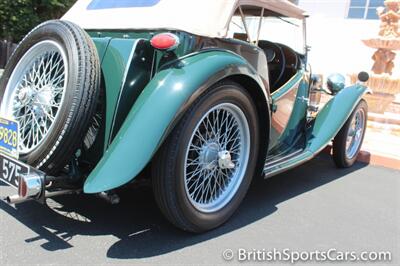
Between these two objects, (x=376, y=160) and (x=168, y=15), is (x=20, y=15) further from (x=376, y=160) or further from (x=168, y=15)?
(x=168, y=15)

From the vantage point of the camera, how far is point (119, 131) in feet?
7.77

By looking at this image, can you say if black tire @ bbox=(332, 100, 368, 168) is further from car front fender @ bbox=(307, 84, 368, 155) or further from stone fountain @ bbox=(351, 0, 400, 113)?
stone fountain @ bbox=(351, 0, 400, 113)

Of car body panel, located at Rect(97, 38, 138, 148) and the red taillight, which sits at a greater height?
the red taillight

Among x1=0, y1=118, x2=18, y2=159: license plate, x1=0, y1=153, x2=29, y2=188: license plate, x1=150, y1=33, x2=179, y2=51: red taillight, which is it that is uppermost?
x1=150, y1=33, x2=179, y2=51: red taillight

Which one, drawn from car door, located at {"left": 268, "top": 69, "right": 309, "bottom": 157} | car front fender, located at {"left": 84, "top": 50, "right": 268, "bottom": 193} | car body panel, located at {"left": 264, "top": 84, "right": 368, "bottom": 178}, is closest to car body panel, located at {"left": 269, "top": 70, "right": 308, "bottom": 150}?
car door, located at {"left": 268, "top": 69, "right": 309, "bottom": 157}

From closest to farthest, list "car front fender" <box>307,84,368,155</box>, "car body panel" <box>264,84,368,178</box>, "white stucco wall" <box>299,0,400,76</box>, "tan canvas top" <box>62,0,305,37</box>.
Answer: "tan canvas top" <box>62,0,305,37</box>
"car body panel" <box>264,84,368,178</box>
"car front fender" <box>307,84,368,155</box>
"white stucco wall" <box>299,0,400,76</box>

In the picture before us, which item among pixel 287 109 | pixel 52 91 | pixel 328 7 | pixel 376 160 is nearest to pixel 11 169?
pixel 52 91

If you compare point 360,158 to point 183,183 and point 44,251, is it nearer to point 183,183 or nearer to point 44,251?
point 183,183

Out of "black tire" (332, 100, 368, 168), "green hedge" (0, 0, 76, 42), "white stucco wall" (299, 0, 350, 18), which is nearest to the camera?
"black tire" (332, 100, 368, 168)

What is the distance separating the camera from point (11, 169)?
2377 mm

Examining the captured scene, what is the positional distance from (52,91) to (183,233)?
1.22 m

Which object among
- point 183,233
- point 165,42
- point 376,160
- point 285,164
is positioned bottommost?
point 376,160

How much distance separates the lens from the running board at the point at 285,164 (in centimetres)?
321

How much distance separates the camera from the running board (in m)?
3.21
